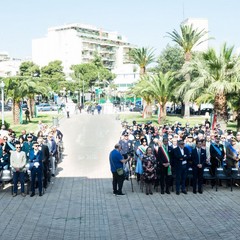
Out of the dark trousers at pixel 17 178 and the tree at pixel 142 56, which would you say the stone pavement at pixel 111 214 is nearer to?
the dark trousers at pixel 17 178

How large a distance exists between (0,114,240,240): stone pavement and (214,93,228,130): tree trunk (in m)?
13.2

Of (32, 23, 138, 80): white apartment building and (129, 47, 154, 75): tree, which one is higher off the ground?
(32, 23, 138, 80): white apartment building

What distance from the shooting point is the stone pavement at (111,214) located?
1009 centimetres

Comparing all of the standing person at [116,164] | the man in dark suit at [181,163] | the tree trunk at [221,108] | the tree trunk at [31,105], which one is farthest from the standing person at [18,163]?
the tree trunk at [31,105]

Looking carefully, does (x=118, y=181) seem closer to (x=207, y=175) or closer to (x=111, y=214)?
(x=111, y=214)

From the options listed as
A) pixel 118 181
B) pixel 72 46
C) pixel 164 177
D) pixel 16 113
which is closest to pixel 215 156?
pixel 164 177

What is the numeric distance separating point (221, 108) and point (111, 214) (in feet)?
56.4

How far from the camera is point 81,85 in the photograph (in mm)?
98188

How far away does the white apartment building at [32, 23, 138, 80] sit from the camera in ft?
427

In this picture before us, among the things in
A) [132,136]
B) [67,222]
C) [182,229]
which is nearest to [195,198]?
[182,229]

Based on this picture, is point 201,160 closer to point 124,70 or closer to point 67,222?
point 67,222

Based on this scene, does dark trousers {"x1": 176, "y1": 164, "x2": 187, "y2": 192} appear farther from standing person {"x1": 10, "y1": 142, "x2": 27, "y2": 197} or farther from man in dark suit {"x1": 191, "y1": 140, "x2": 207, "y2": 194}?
standing person {"x1": 10, "y1": 142, "x2": 27, "y2": 197}

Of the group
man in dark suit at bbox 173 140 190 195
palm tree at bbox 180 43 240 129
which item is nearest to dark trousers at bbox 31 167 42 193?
man in dark suit at bbox 173 140 190 195

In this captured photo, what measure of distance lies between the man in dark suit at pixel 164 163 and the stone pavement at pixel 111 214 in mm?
454
